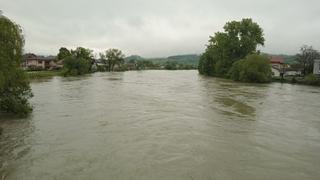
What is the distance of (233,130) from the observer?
17.2 metres

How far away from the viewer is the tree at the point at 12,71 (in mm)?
18141

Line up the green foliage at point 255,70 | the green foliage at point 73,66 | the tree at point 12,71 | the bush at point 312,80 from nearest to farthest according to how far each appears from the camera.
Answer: the tree at point 12,71 < the bush at point 312,80 < the green foliage at point 255,70 < the green foliage at point 73,66

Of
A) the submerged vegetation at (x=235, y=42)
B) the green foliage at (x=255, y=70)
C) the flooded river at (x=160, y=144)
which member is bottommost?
the flooded river at (x=160, y=144)

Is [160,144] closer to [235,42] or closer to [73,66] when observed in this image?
[235,42]

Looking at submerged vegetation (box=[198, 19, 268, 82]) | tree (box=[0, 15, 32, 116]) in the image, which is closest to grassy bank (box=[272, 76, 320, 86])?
submerged vegetation (box=[198, 19, 268, 82])

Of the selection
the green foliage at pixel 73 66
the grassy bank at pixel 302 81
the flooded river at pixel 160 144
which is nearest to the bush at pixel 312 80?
A: the grassy bank at pixel 302 81

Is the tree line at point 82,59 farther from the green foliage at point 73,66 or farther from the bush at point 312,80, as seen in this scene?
the bush at point 312,80

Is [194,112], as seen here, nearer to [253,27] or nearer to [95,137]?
[95,137]

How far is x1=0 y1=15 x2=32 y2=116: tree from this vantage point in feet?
59.5

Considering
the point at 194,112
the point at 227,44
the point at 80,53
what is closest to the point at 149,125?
the point at 194,112

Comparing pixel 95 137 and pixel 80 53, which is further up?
pixel 80 53

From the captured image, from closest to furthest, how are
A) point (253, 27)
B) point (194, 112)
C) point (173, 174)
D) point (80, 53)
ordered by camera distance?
point (173, 174)
point (194, 112)
point (253, 27)
point (80, 53)

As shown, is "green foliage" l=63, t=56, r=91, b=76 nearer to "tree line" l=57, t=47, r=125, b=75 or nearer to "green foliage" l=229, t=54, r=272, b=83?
"tree line" l=57, t=47, r=125, b=75

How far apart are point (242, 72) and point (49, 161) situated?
47.6 m
